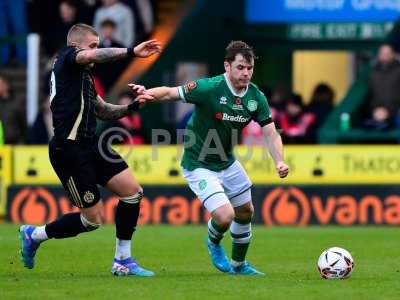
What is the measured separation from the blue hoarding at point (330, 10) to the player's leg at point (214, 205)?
11346 mm

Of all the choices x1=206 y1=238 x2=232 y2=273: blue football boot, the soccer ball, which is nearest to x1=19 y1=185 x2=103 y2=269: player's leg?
x1=206 y1=238 x2=232 y2=273: blue football boot

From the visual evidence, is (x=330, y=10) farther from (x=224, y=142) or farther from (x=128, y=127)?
(x=224, y=142)

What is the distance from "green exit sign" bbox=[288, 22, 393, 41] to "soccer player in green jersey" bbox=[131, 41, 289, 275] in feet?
37.0

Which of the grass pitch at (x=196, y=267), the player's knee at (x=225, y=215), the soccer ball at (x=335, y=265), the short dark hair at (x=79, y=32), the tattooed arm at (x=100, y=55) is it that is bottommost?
the grass pitch at (x=196, y=267)

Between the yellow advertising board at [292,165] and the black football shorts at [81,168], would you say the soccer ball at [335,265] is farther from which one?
the yellow advertising board at [292,165]


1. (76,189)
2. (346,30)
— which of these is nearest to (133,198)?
(76,189)

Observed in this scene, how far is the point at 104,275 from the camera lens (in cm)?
1255

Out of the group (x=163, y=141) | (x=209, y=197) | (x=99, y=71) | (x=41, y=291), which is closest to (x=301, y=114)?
(x=163, y=141)

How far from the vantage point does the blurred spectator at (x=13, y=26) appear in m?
24.8

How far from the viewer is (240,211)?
42.1 feet

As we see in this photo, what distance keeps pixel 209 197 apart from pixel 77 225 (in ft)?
4.05

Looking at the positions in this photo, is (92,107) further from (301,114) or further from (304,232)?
(301,114)

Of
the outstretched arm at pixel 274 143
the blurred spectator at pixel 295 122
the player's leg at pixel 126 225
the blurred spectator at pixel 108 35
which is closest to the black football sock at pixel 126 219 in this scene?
the player's leg at pixel 126 225

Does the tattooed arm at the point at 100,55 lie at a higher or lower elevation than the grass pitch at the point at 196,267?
higher
